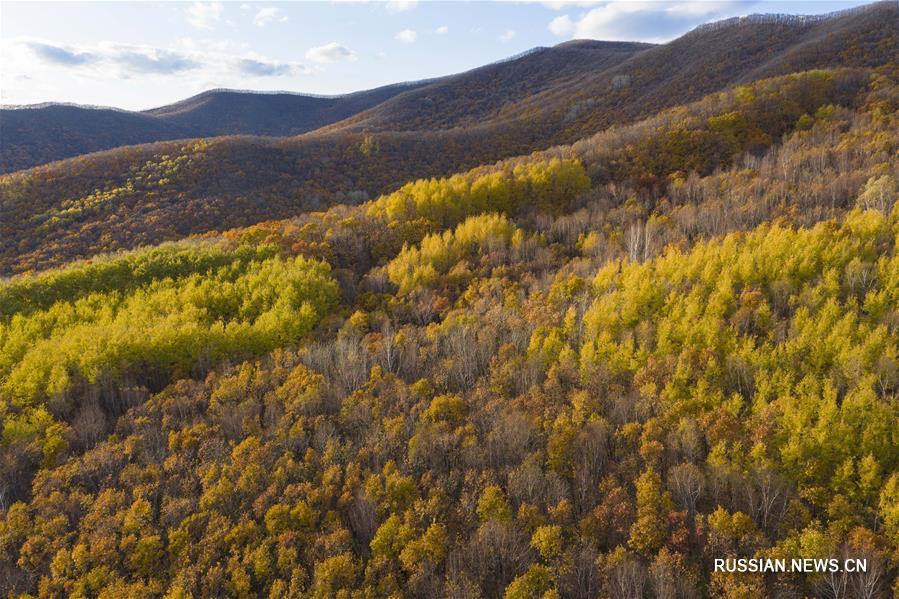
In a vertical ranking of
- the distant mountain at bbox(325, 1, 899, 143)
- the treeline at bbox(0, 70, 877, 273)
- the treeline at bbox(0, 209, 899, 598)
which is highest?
the distant mountain at bbox(325, 1, 899, 143)

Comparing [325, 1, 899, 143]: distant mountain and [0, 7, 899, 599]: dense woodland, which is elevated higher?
[325, 1, 899, 143]: distant mountain

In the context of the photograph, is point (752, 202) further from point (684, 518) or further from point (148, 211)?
point (148, 211)

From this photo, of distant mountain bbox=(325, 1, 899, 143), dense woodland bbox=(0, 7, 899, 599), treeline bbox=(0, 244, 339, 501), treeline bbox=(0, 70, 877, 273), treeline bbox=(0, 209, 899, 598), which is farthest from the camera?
distant mountain bbox=(325, 1, 899, 143)

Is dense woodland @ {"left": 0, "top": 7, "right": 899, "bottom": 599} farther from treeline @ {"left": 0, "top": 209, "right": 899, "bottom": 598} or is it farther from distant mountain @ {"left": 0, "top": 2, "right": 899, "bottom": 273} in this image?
distant mountain @ {"left": 0, "top": 2, "right": 899, "bottom": 273}

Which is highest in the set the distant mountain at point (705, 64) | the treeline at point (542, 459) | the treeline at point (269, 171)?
the distant mountain at point (705, 64)

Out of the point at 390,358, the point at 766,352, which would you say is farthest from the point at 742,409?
the point at 390,358

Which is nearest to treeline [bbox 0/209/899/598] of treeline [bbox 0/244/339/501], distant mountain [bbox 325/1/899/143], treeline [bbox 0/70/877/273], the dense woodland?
the dense woodland

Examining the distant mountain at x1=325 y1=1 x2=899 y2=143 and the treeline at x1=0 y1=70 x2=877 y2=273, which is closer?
the treeline at x1=0 y1=70 x2=877 y2=273

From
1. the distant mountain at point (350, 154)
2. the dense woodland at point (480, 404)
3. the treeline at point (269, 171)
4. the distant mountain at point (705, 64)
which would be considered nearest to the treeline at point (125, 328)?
the dense woodland at point (480, 404)

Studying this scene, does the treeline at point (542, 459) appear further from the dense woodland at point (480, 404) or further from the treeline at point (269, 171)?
the treeline at point (269, 171)

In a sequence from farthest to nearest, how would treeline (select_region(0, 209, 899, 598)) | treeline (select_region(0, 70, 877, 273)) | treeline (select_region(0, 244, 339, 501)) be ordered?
treeline (select_region(0, 70, 877, 273))
treeline (select_region(0, 244, 339, 501))
treeline (select_region(0, 209, 899, 598))

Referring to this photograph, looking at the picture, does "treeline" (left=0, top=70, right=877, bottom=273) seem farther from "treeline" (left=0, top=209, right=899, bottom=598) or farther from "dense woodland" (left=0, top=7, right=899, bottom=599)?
"treeline" (left=0, top=209, right=899, bottom=598)
